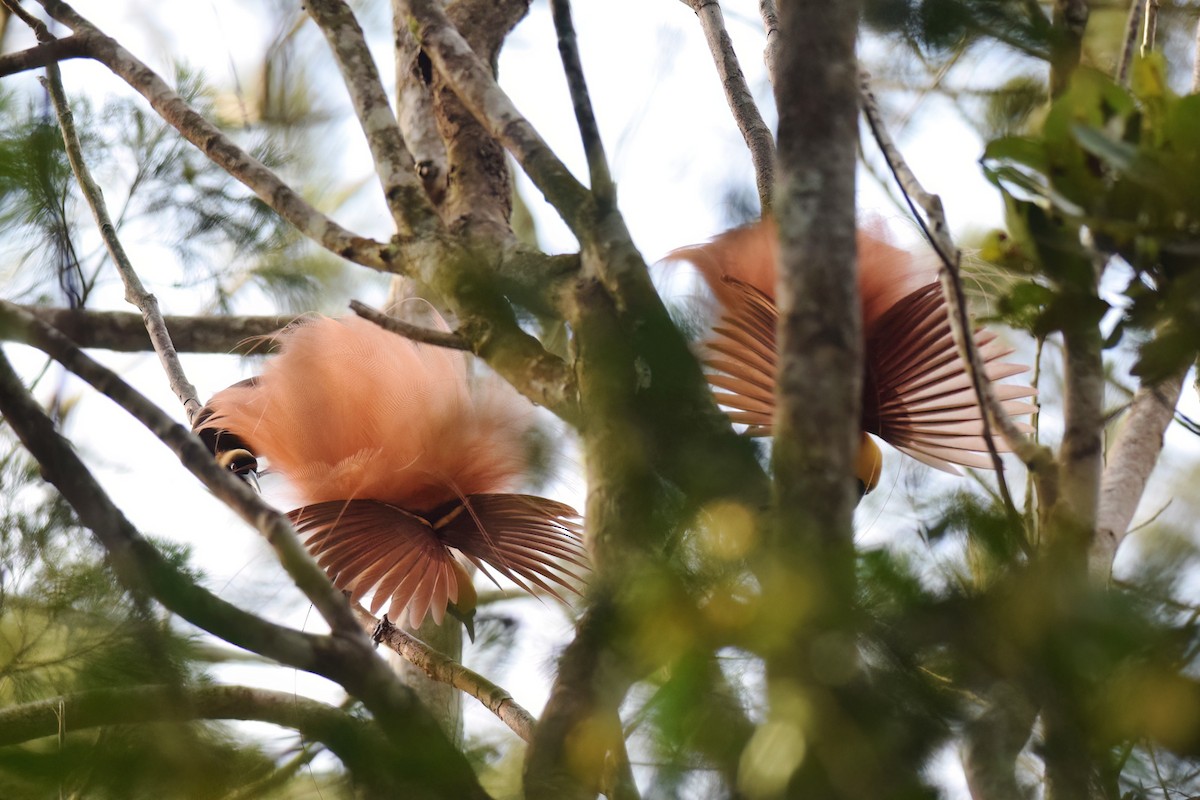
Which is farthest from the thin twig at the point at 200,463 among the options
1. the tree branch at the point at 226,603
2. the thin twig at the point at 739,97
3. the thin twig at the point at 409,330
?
the thin twig at the point at 739,97

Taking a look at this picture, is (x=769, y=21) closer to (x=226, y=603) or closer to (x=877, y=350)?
(x=877, y=350)

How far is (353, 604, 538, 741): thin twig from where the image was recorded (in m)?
1.13

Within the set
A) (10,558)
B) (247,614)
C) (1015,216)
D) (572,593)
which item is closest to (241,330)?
(10,558)

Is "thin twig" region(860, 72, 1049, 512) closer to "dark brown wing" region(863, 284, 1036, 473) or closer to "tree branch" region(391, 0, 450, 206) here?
"dark brown wing" region(863, 284, 1036, 473)

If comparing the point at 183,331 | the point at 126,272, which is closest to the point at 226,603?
the point at 126,272

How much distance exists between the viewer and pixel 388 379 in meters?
1.13

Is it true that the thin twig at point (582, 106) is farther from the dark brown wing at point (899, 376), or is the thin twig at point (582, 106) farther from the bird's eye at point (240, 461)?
the bird's eye at point (240, 461)

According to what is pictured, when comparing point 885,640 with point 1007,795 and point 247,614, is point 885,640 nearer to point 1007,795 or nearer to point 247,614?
point 1007,795

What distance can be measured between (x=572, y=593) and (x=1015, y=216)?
22.7 inches

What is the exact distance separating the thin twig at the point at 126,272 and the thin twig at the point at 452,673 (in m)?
0.36

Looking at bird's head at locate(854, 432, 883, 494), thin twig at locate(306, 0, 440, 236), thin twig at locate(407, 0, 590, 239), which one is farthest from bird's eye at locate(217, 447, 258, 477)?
bird's head at locate(854, 432, 883, 494)

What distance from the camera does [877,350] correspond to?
1.02 m

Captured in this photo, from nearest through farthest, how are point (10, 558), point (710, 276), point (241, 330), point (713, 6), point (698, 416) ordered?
point (698, 416)
point (710, 276)
point (10, 558)
point (713, 6)
point (241, 330)

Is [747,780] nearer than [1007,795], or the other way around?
[747,780]
